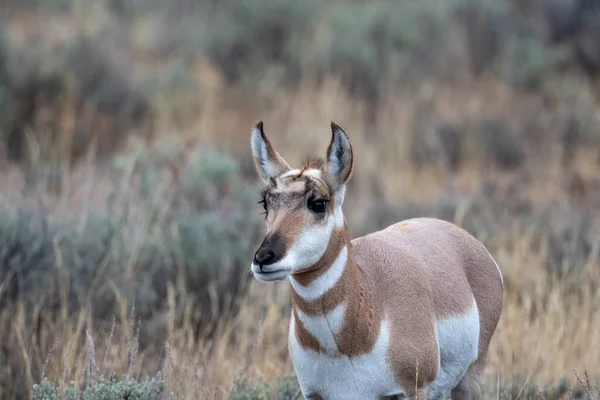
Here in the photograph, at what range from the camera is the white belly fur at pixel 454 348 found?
195 inches

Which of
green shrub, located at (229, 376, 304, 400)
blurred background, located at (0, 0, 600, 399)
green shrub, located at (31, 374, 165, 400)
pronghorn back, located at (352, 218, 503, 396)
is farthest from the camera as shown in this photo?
blurred background, located at (0, 0, 600, 399)

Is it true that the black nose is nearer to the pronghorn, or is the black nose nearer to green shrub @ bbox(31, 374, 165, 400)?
the pronghorn

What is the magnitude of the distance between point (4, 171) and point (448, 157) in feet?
21.9

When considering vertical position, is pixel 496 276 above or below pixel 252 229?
above

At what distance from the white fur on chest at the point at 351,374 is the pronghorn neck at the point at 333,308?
4cm

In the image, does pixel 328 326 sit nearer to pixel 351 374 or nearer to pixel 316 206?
pixel 351 374

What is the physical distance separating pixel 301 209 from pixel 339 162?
0.35 m

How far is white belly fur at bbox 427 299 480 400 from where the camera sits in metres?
4.95

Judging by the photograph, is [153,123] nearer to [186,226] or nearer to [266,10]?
[266,10]

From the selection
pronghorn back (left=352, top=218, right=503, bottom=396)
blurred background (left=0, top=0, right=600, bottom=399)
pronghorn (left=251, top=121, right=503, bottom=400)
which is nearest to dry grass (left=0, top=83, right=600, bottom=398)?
blurred background (left=0, top=0, right=600, bottom=399)

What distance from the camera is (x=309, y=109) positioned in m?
15.8

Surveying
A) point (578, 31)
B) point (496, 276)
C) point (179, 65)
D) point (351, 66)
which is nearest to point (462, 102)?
point (351, 66)

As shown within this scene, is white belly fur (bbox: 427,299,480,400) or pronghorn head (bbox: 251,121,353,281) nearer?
pronghorn head (bbox: 251,121,353,281)

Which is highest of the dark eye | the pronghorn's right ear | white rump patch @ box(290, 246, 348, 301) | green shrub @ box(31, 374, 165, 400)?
the pronghorn's right ear
